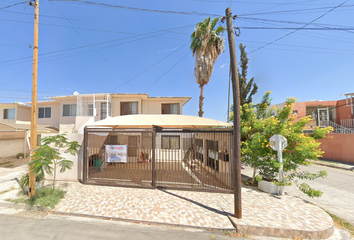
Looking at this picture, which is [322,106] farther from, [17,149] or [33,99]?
[17,149]

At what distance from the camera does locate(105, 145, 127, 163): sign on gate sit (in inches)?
236

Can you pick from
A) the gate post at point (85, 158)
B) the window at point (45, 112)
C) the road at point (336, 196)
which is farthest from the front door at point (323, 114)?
the window at point (45, 112)

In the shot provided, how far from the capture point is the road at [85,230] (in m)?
3.13

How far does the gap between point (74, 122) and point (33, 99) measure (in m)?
10.1

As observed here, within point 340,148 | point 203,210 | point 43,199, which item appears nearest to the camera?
point 203,210

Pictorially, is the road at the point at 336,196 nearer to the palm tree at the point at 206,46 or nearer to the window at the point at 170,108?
the palm tree at the point at 206,46

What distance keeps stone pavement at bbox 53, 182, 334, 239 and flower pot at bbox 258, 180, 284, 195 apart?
229mm

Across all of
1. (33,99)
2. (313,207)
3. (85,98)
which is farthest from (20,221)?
(85,98)

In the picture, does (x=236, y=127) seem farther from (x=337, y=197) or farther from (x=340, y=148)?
(x=340, y=148)

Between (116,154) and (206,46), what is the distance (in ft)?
35.1

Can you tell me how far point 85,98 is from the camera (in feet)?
43.8

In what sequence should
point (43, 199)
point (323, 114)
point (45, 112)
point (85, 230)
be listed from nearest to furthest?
1. point (85, 230)
2. point (43, 199)
3. point (45, 112)
4. point (323, 114)

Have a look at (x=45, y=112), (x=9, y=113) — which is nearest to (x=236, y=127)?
(x=45, y=112)

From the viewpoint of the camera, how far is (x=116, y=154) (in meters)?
6.02
